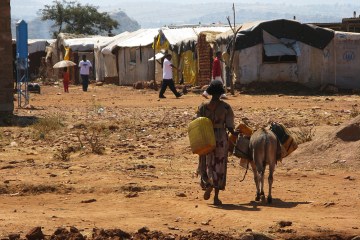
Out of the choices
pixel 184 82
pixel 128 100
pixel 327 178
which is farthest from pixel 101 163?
pixel 184 82

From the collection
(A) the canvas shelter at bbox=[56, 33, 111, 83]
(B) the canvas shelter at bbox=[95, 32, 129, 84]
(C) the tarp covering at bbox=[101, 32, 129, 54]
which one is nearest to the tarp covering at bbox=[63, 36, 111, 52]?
(A) the canvas shelter at bbox=[56, 33, 111, 83]

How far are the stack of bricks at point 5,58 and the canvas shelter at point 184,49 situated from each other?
14960 millimetres

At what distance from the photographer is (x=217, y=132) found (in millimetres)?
10312

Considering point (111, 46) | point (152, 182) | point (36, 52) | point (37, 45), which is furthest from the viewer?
point (36, 52)

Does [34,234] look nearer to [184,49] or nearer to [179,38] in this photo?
[184,49]

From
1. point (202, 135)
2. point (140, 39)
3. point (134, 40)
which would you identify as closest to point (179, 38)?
point (140, 39)

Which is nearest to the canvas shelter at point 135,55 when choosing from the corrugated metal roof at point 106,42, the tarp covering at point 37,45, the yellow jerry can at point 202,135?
the corrugated metal roof at point 106,42

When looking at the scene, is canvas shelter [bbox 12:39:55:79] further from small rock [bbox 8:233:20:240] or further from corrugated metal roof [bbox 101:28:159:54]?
small rock [bbox 8:233:20:240]

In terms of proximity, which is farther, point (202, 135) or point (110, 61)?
point (110, 61)

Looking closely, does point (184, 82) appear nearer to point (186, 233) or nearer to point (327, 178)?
point (327, 178)

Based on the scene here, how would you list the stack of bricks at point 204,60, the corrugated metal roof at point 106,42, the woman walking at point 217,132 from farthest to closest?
the corrugated metal roof at point 106,42 < the stack of bricks at point 204,60 < the woman walking at point 217,132

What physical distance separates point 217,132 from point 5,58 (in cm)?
1074

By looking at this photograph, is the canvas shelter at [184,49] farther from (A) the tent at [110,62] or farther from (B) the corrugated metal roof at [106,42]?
(B) the corrugated metal roof at [106,42]

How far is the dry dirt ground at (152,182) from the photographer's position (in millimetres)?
9234
